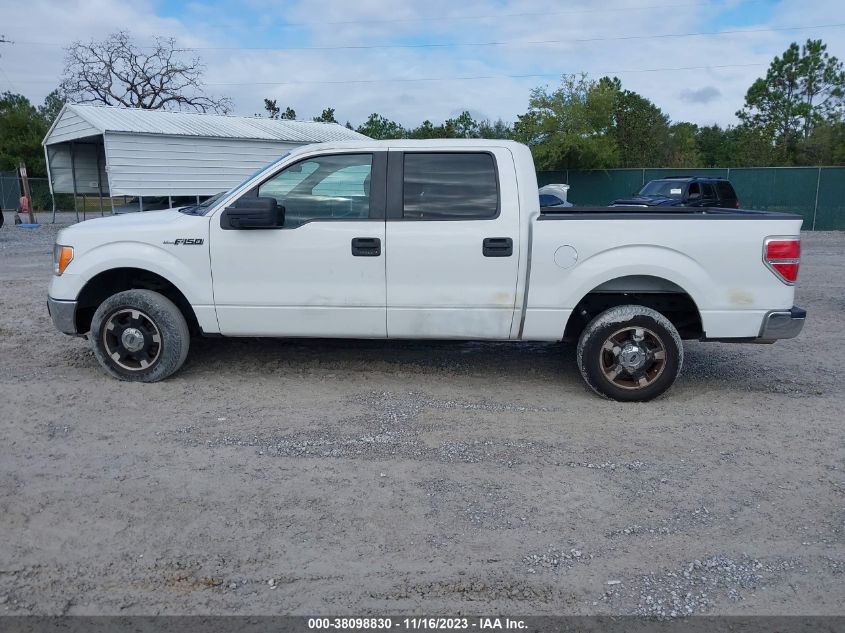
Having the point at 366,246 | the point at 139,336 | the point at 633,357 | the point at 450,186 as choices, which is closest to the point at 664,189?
the point at 633,357

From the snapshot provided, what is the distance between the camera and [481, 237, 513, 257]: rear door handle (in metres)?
5.34

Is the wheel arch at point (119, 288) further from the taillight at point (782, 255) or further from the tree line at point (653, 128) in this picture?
the tree line at point (653, 128)

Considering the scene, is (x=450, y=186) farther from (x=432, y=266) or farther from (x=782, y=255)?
(x=782, y=255)

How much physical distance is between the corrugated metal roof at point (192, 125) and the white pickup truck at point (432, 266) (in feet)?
51.2

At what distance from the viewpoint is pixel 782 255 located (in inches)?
202

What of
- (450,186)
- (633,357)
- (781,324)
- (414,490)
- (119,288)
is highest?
(450,186)

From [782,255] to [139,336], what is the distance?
4.98m

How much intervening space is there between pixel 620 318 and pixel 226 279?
3080 mm

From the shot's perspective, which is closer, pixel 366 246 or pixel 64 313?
pixel 366 246

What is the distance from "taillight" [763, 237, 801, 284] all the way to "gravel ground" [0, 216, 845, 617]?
1.07 metres

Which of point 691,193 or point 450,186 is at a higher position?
point 450,186

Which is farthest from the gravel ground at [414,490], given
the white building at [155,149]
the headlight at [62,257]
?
the white building at [155,149]

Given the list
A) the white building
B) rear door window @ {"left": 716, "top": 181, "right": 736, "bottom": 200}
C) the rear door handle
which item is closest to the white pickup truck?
the rear door handle

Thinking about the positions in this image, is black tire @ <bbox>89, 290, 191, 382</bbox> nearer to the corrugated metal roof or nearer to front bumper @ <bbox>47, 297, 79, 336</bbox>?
front bumper @ <bbox>47, 297, 79, 336</bbox>
